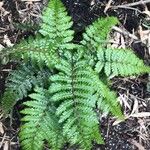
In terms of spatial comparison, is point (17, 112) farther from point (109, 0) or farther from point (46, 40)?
point (109, 0)

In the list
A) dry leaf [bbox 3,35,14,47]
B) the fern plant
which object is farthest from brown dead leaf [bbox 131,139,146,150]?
dry leaf [bbox 3,35,14,47]

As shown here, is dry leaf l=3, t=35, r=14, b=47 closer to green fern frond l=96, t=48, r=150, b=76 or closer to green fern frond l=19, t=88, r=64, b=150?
green fern frond l=19, t=88, r=64, b=150

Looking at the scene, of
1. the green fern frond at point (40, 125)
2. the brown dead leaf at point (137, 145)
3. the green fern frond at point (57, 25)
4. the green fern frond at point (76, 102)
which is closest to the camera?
the green fern frond at point (76, 102)

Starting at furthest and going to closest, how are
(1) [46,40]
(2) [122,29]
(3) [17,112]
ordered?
(2) [122,29]
(3) [17,112]
(1) [46,40]

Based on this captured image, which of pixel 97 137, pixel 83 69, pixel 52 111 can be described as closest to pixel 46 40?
pixel 83 69

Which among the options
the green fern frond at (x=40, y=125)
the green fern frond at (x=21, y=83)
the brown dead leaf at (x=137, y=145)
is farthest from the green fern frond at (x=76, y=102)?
the brown dead leaf at (x=137, y=145)

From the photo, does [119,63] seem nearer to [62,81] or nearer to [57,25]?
[62,81]

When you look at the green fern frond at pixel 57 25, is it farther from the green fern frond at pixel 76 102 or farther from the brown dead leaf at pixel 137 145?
the brown dead leaf at pixel 137 145
